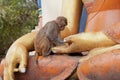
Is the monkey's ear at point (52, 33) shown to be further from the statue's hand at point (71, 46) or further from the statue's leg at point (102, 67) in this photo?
the statue's leg at point (102, 67)

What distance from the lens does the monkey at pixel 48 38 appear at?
5.16ft

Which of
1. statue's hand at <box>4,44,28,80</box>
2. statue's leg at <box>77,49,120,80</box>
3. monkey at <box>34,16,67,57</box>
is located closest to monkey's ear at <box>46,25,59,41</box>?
monkey at <box>34,16,67,57</box>

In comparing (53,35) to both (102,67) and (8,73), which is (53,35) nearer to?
(8,73)

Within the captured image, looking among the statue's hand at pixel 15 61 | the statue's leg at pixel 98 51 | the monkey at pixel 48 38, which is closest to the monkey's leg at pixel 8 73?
the statue's hand at pixel 15 61

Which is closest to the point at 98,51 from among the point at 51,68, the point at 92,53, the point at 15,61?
the point at 92,53

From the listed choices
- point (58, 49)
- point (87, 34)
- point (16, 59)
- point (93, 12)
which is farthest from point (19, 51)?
point (93, 12)

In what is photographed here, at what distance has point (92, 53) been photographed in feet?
4.74

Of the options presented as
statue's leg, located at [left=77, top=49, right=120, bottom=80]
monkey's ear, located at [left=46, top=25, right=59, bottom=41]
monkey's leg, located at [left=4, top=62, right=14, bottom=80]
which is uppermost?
monkey's ear, located at [left=46, top=25, right=59, bottom=41]

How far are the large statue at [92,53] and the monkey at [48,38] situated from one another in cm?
3

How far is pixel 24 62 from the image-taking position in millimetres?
1533

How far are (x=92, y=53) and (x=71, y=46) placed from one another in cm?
10

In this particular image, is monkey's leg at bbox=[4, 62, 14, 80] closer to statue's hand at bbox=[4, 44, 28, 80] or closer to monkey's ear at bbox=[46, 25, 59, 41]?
statue's hand at bbox=[4, 44, 28, 80]

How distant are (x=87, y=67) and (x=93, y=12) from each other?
1.63ft

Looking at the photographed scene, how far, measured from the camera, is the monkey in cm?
157
